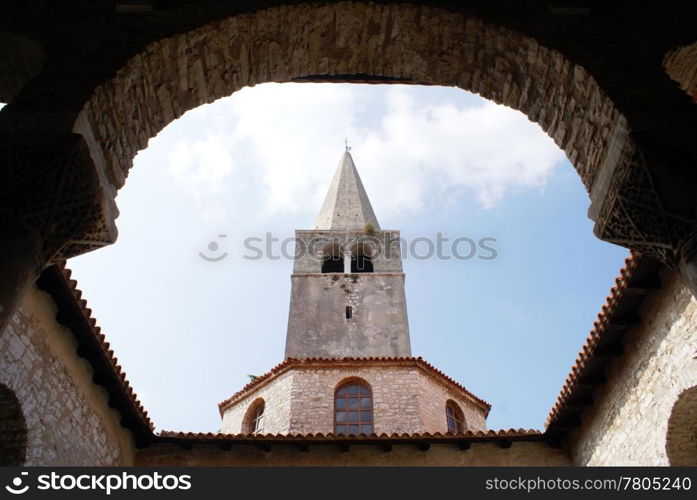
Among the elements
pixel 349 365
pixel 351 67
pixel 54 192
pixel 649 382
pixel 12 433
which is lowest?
pixel 54 192

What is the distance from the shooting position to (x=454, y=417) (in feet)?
54.9

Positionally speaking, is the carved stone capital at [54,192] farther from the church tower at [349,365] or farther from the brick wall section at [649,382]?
the church tower at [349,365]

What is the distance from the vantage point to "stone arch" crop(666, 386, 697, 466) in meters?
7.50

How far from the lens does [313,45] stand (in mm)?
5566

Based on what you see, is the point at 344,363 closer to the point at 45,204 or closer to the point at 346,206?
the point at 346,206

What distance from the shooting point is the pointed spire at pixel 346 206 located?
23.2 metres

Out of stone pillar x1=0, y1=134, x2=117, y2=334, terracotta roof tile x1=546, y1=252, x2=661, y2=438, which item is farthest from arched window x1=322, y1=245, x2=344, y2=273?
stone pillar x1=0, y1=134, x2=117, y2=334

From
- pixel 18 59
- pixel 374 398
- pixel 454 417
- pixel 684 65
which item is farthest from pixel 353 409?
pixel 18 59

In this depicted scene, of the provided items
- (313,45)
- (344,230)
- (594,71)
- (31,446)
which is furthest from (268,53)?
(344,230)

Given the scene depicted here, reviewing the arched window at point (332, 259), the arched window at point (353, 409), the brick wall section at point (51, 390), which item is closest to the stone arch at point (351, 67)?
the brick wall section at point (51, 390)

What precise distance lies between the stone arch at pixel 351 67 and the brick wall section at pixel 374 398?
10696mm

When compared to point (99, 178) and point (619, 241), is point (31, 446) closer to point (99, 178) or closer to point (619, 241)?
point (99, 178)

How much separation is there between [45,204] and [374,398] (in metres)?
12.6

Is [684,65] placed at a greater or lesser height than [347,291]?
lesser
